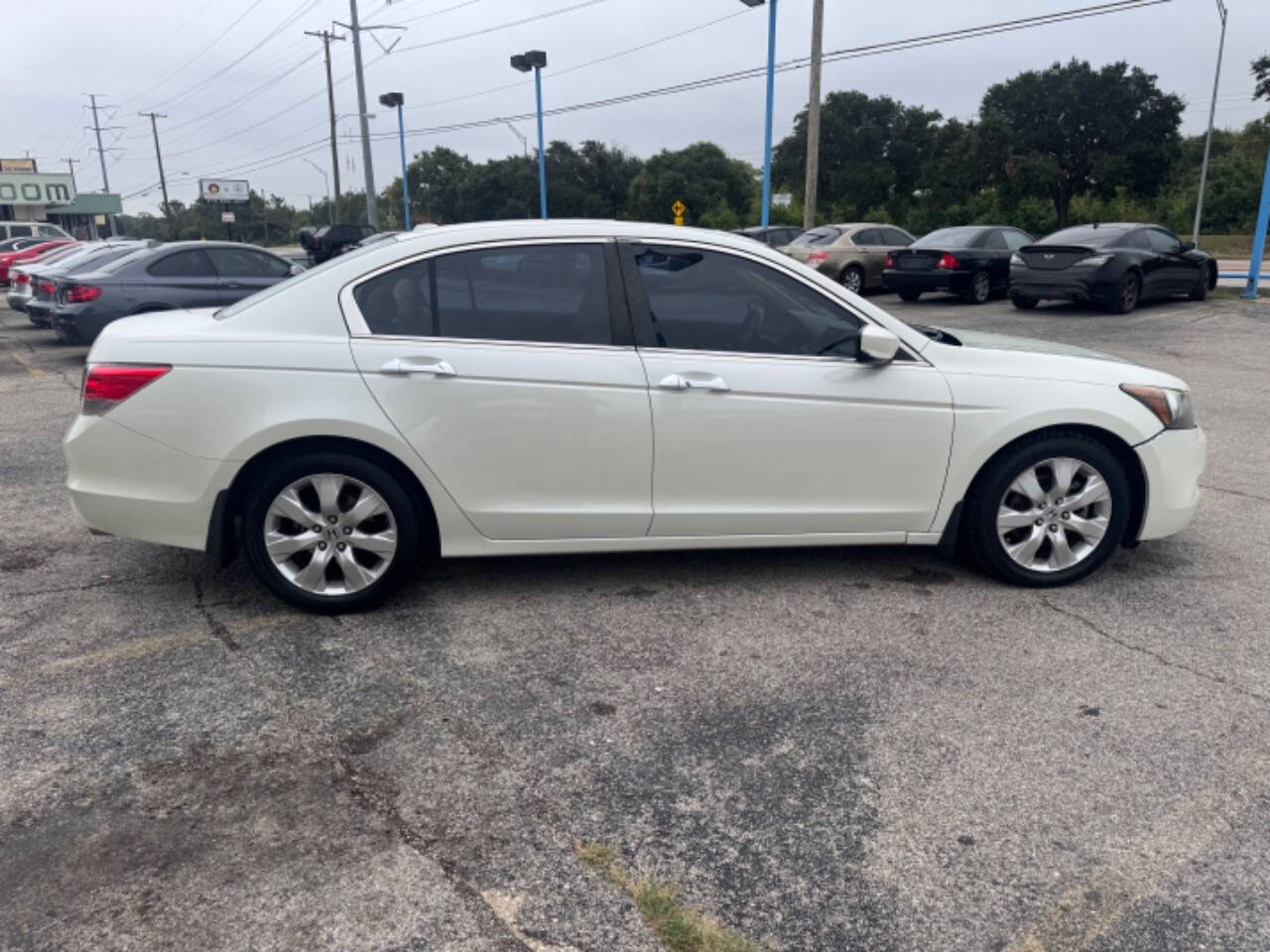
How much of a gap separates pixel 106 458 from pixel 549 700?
2.11 m

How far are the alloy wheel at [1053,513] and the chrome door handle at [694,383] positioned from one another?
4.63 feet

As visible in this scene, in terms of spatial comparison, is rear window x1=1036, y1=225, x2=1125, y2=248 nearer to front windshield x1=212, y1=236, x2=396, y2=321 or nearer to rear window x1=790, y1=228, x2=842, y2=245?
rear window x1=790, y1=228, x2=842, y2=245

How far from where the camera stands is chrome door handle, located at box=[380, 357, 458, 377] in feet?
13.0

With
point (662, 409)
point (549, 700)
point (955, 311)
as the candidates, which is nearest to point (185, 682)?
point (549, 700)

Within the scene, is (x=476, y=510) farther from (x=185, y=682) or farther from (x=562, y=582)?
(x=185, y=682)

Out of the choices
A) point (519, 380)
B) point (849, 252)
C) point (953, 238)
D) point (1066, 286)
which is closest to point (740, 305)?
point (519, 380)

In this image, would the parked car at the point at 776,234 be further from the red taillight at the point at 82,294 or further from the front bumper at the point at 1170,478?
the front bumper at the point at 1170,478

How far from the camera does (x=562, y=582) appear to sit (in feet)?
15.1

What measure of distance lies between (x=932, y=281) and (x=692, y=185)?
4372 centimetres

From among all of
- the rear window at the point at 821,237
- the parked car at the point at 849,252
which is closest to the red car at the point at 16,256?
the rear window at the point at 821,237

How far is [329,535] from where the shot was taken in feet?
13.4

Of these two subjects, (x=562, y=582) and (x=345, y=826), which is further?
(x=562, y=582)

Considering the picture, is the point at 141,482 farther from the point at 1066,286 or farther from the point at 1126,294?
the point at 1126,294

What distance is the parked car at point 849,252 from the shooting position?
64.2 feet
